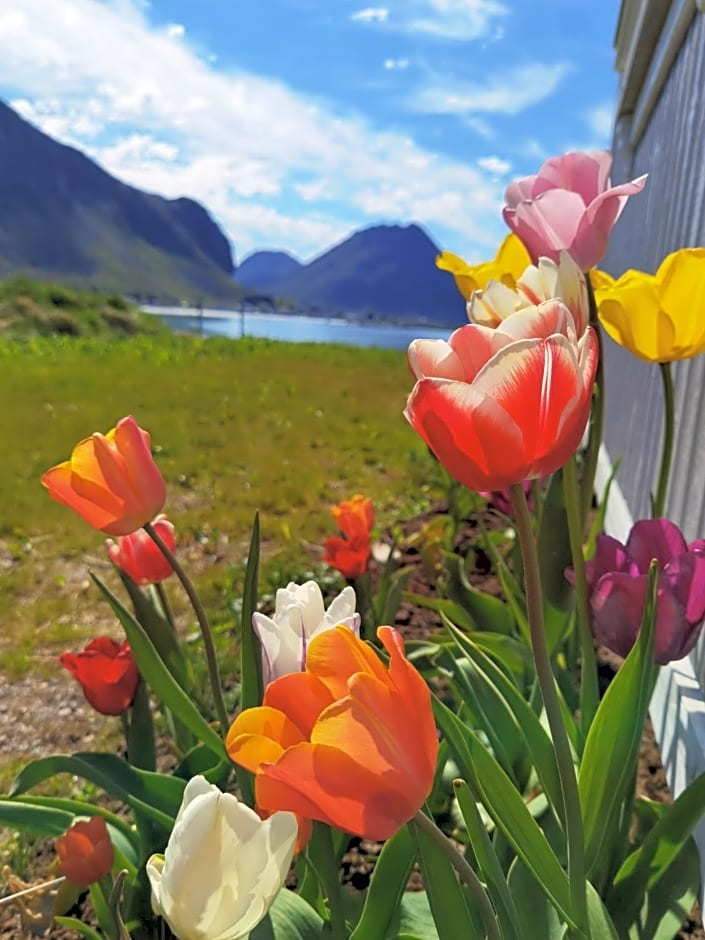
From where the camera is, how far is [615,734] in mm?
889

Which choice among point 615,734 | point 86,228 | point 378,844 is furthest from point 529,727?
point 86,228

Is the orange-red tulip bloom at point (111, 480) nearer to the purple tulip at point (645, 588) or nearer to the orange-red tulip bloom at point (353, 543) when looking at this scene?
the purple tulip at point (645, 588)

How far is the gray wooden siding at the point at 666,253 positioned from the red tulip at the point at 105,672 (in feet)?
3.20

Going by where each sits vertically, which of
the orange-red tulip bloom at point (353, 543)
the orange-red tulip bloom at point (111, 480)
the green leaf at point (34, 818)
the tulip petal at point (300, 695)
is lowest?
the green leaf at point (34, 818)

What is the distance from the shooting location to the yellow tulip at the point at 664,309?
3.51ft

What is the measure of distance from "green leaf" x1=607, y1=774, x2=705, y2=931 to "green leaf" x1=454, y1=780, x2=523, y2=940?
326 millimetres

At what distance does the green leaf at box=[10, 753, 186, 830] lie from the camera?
1164 mm

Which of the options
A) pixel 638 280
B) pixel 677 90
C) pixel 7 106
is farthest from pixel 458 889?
pixel 7 106

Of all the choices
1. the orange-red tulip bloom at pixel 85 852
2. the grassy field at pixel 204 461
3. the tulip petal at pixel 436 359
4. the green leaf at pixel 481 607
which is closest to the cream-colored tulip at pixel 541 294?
the tulip petal at pixel 436 359

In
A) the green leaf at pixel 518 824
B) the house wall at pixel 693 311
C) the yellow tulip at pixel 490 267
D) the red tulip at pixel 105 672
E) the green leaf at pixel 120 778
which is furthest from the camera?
the house wall at pixel 693 311

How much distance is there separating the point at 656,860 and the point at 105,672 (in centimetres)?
83

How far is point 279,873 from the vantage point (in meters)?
0.60

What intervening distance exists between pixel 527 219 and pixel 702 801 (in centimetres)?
76

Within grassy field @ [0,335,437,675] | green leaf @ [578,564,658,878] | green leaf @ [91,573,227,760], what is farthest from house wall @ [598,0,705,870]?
grassy field @ [0,335,437,675]
